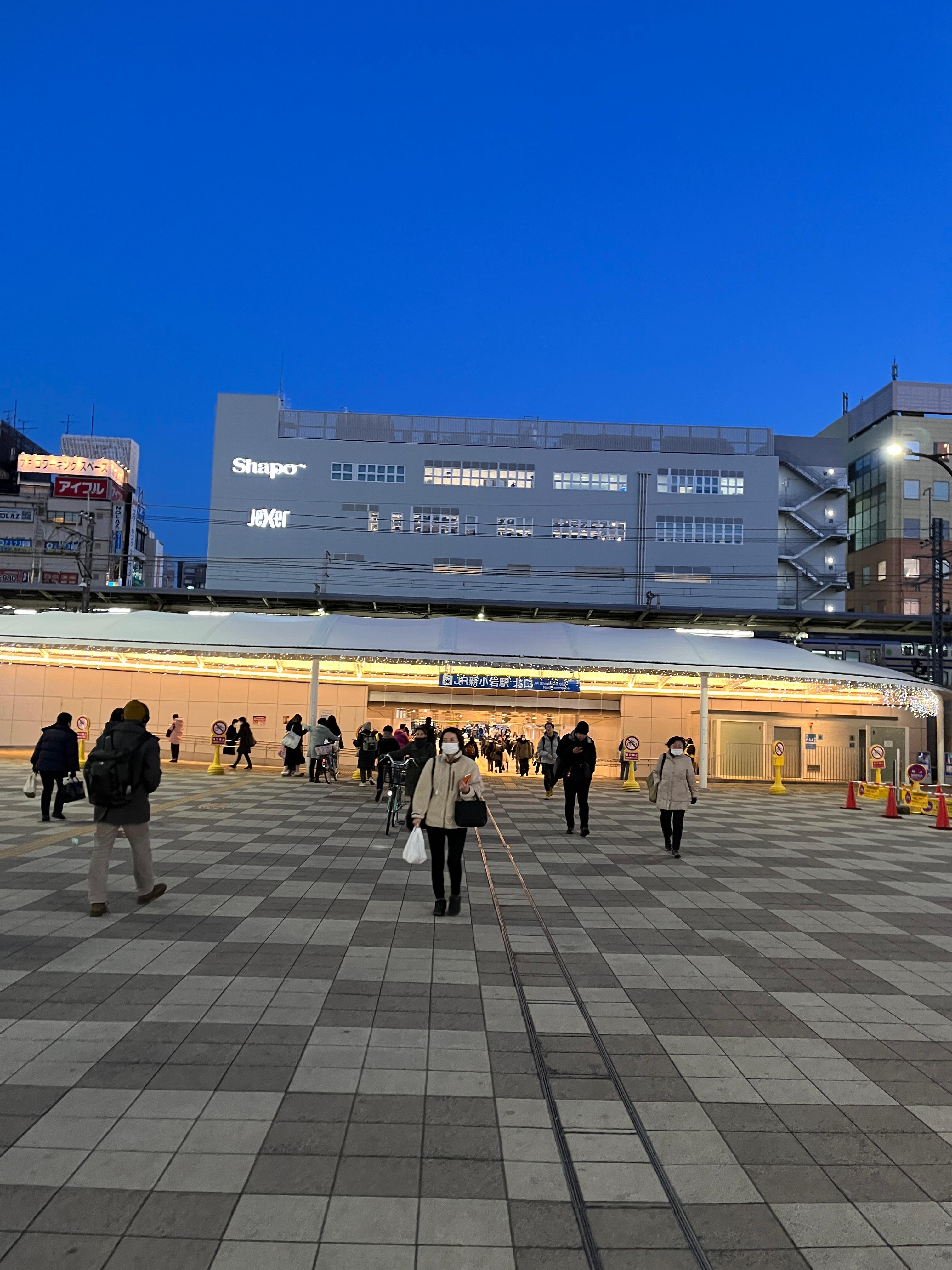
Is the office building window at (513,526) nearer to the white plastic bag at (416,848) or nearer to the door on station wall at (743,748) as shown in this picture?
the door on station wall at (743,748)

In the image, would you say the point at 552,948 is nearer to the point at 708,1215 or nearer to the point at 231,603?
the point at 708,1215

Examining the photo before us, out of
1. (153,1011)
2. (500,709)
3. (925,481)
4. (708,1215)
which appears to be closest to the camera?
(708,1215)

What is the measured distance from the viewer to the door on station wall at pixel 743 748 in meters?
28.3

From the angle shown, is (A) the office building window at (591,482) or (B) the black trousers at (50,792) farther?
(A) the office building window at (591,482)

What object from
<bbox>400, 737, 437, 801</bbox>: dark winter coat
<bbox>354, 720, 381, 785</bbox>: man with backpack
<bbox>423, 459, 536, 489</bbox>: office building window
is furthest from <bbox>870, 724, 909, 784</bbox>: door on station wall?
<bbox>423, 459, 536, 489</bbox>: office building window

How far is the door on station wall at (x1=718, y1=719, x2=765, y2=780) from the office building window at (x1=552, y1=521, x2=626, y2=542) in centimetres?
3519

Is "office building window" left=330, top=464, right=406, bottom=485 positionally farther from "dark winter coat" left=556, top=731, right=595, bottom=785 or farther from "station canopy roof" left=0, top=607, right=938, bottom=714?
"dark winter coat" left=556, top=731, right=595, bottom=785

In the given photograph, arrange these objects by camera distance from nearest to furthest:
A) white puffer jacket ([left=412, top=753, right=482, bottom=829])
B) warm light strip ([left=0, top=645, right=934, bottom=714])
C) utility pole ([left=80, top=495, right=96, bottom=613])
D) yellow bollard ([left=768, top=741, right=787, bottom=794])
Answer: white puffer jacket ([left=412, top=753, right=482, bottom=829]), warm light strip ([left=0, top=645, right=934, bottom=714]), yellow bollard ([left=768, top=741, right=787, bottom=794]), utility pole ([left=80, top=495, right=96, bottom=613])

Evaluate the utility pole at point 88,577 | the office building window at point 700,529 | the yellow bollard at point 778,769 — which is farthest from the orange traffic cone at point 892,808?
the office building window at point 700,529

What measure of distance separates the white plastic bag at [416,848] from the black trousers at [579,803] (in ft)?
19.8

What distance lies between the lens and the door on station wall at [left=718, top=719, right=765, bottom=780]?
93.0 ft

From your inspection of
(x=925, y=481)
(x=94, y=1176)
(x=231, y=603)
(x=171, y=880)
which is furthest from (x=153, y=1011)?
(x=925, y=481)

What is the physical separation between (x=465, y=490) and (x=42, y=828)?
171ft

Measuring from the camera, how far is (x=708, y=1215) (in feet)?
10.9
